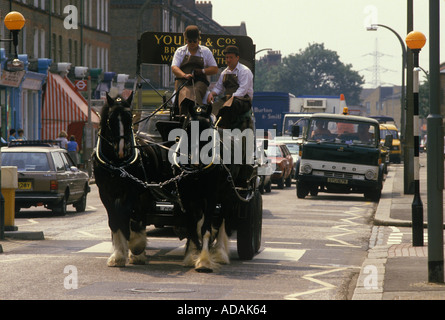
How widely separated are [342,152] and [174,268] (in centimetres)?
1555

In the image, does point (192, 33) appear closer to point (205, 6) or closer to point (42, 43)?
point (42, 43)

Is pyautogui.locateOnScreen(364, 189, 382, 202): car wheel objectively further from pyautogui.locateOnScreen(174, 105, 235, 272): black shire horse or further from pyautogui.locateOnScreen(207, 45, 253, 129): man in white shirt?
pyautogui.locateOnScreen(174, 105, 235, 272): black shire horse

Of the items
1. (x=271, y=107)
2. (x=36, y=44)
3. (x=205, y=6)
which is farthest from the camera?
(x=205, y=6)

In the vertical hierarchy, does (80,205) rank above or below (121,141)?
below

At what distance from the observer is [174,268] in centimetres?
1180

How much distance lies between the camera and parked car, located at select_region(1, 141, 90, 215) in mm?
20797

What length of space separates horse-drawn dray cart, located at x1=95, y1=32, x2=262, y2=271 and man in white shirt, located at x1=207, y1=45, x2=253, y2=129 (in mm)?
270

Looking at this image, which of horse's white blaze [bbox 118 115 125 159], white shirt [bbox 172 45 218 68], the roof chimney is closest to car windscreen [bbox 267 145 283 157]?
white shirt [bbox 172 45 218 68]

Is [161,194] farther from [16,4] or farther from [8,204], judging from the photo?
[16,4]

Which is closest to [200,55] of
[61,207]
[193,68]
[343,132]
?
[193,68]

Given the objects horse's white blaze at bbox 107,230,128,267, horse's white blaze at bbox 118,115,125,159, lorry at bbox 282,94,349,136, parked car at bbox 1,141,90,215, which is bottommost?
horse's white blaze at bbox 107,230,128,267

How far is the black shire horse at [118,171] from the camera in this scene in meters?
11.6

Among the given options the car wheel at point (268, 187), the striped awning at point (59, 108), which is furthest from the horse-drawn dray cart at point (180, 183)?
the striped awning at point (59, 108)
